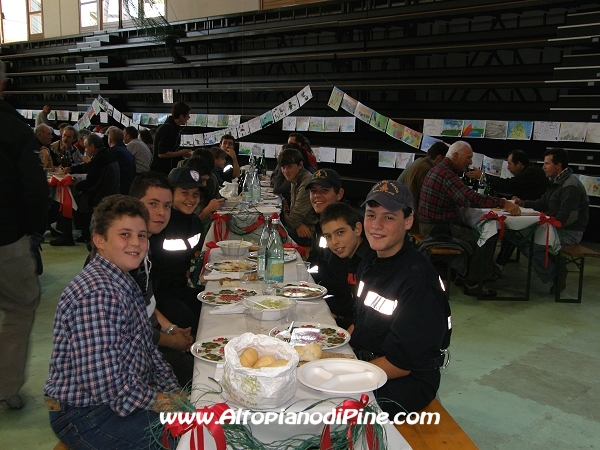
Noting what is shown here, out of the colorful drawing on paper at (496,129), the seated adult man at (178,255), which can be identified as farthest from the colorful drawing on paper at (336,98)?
the seated adult man at (178,255)

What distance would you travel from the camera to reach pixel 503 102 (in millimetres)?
8133

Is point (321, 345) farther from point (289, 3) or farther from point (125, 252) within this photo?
point (289, 3)

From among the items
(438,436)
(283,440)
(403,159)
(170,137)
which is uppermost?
(170,137)

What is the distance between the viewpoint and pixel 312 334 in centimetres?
211

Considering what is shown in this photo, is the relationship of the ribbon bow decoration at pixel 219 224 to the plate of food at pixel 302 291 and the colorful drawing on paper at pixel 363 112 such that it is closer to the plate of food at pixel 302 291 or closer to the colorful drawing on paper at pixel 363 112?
the plate of food at pixel 302 291

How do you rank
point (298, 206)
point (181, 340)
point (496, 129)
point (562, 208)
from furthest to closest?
point (496, 129) < point (562, 208) < point (298, 206) < point (181, 340)

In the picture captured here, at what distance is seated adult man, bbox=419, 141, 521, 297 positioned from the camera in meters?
5.53

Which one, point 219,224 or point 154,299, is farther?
point 219,224

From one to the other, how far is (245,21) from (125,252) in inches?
429

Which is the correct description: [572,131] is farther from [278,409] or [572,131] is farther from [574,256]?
[278,409]

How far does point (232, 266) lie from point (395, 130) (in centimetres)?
614

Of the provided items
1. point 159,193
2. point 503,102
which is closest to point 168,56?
point 503,102

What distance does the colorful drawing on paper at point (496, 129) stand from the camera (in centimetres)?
782

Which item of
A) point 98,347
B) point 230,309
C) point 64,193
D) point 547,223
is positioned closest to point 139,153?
point 64,193
